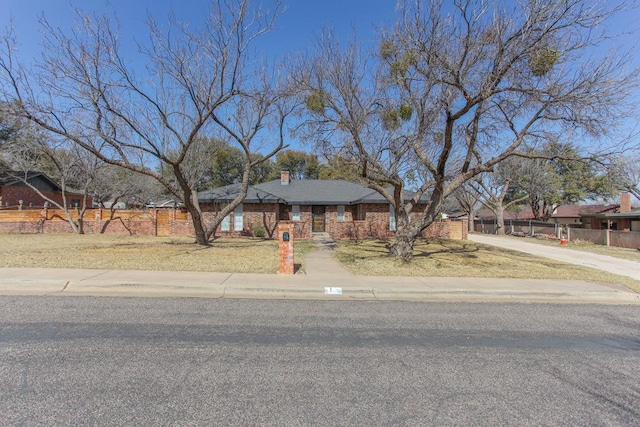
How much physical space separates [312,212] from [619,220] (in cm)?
2901

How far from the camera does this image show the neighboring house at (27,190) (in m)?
29.2

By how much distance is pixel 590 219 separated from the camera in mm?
37375

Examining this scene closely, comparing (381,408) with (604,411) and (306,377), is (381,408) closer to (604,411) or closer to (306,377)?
(306,377)

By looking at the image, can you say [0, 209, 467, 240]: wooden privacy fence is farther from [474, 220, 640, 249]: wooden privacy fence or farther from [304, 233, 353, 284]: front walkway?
[474, 220, 640, 249]: wooden privacy fence

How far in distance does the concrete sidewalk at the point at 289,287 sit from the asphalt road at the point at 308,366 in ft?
3.90

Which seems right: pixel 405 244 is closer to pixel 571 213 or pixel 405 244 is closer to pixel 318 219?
pixel 318 219

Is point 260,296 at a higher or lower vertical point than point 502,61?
lower

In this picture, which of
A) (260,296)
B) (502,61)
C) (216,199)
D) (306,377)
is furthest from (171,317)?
(216,199)

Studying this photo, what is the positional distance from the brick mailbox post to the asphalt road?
10.1 feet

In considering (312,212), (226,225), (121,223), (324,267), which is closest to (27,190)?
(121,223)

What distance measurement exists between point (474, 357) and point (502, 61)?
936 cm

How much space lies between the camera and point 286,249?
9.45m

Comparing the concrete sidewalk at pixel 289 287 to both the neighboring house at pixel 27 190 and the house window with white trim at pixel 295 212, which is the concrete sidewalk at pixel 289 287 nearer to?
the house window with white trim at pixel 295 212

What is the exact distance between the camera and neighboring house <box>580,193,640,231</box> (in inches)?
1164
